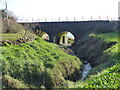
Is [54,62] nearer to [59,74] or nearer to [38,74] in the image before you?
[59,74]

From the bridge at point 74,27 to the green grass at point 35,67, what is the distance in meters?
16.9

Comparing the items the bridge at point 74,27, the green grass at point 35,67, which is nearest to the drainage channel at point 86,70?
the green grass at point 35,67

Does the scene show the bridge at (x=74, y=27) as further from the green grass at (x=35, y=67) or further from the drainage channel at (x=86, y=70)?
the green grass at (x=35, y=67)

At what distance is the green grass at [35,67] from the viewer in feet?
33.4

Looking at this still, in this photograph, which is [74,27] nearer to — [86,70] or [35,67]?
[86,70]

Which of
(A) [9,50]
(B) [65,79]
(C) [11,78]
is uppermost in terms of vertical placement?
(A) [9,50]

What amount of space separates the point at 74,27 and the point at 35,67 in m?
21.1

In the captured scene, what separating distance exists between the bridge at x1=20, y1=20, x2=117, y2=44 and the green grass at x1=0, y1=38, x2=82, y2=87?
1692 cm

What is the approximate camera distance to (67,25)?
3138 cm

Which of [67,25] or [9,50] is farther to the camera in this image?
[67,25]

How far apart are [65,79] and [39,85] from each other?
7.49ft

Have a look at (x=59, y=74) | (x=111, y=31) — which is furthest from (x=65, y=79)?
(x=111, y=31)

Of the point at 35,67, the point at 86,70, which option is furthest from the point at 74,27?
the point at 35,67

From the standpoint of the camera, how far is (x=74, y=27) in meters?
31.3
